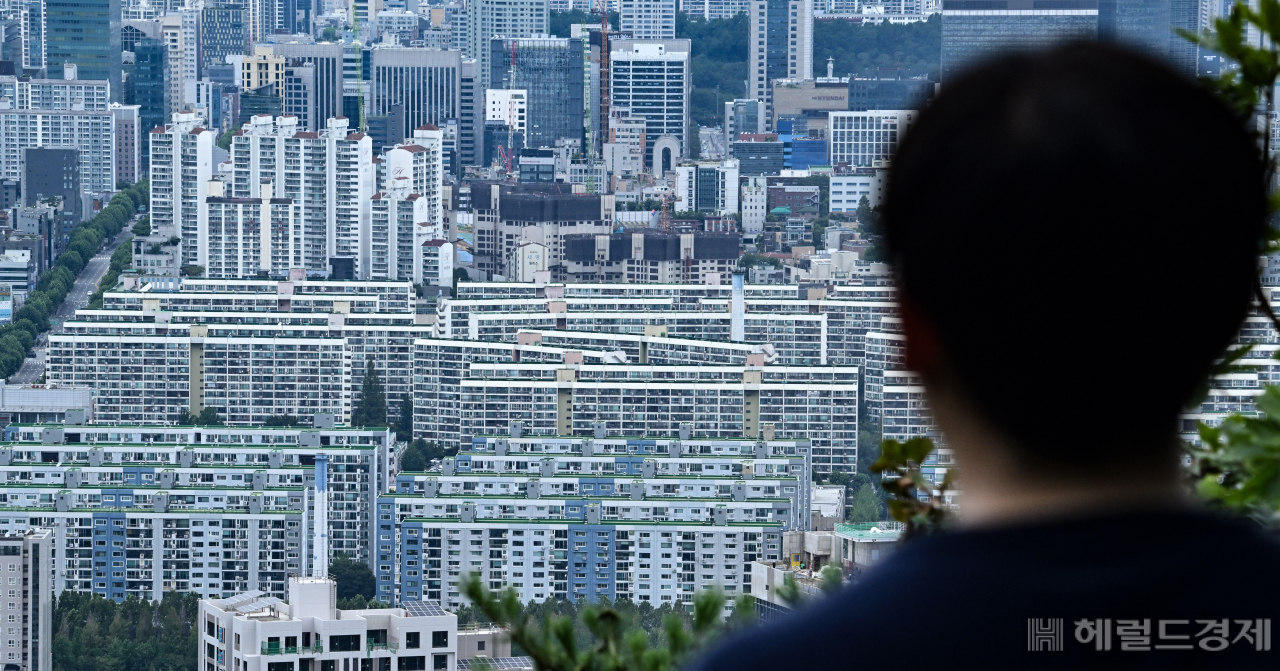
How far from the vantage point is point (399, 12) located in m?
29.5

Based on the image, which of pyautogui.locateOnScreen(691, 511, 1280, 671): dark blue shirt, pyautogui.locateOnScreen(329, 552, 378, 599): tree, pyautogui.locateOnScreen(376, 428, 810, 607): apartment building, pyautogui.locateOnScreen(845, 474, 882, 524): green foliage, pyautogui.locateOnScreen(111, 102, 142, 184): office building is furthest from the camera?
pyautogui.locateOnScreen(111, 102, 142, 184): office building

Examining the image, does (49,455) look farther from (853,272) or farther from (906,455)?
(906,455)

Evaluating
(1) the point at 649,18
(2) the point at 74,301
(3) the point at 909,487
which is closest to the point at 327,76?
(1) the point at 649,18

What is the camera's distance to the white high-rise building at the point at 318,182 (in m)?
15.0

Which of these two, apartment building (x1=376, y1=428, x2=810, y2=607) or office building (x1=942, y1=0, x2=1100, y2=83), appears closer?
apartment building (x1=376, y1=428, x2=810, y2=607)

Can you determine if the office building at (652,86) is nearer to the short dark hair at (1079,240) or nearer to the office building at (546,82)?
the office building at (546,82)

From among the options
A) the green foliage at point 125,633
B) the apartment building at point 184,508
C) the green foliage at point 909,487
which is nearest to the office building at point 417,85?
the apartment building at point 184,508

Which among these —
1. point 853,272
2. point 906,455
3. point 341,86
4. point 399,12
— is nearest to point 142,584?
point 853,272

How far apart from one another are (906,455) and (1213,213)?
0.24 metres

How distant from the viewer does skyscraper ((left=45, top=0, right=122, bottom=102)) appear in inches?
920

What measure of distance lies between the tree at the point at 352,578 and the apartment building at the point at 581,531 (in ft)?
0.25

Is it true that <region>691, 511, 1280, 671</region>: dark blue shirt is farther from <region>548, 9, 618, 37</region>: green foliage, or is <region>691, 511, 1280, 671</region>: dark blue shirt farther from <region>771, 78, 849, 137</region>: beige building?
<region>548, 9, 618, 37</region>: green foliage

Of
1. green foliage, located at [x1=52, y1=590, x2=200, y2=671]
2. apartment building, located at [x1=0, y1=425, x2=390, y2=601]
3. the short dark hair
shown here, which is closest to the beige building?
apartment building, located at [x1=0, y1=425, x2=390, y2=601]

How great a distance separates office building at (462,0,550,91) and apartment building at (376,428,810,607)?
18051mm
